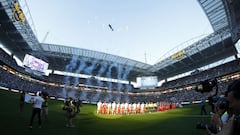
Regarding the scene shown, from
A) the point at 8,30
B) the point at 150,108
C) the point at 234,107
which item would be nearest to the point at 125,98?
the point at 150,108

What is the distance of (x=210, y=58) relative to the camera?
48969 millimetres

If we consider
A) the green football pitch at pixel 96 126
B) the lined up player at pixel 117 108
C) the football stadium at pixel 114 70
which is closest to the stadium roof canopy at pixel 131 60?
the football stadium at pixel 114 70

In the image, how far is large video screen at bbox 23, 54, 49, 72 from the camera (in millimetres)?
40378

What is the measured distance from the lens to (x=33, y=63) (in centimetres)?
4219

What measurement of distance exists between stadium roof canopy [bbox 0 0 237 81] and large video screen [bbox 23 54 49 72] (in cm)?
397

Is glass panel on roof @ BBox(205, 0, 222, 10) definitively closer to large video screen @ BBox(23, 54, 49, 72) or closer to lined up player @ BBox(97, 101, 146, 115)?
lined up player @ BBox(97, 101, 146, 115)

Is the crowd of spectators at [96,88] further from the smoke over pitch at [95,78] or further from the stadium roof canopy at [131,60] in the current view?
the stadium roof canopy at [131,60]

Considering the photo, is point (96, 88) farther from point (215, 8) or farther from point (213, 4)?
point (213, 4)

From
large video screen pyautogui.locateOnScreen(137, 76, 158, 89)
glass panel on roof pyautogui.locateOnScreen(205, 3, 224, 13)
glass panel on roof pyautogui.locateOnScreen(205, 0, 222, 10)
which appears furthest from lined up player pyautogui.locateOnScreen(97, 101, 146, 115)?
large video screen pyautogui.locateOnScreen(137, 76, 158, 89)

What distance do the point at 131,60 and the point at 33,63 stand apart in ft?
87.6

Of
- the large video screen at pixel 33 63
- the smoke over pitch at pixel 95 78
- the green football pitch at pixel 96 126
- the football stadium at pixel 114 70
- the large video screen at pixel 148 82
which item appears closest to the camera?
the green football pitch at pixel 96 126

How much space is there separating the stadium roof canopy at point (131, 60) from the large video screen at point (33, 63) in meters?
3.97

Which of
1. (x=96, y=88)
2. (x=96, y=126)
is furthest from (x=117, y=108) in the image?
(x=96, y=88)

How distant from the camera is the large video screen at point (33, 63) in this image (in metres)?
40.4
